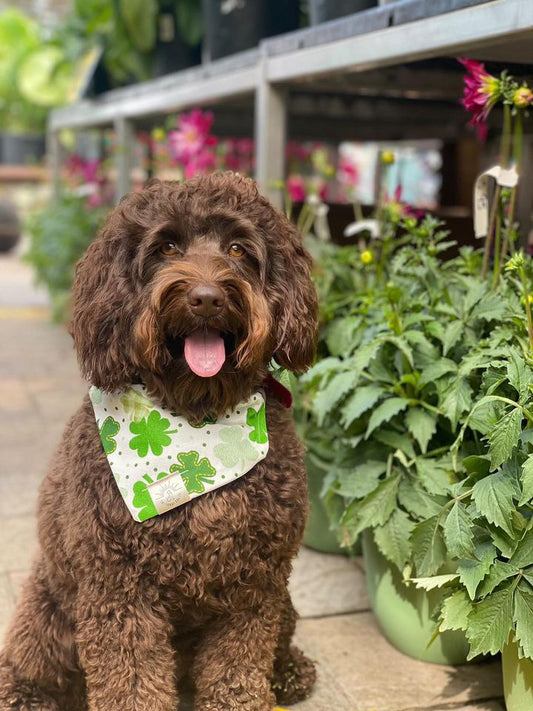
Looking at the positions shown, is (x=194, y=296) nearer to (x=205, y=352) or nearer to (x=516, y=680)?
(x=205, y=352)

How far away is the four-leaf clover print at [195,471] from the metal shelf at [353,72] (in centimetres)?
142

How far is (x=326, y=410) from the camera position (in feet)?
9.05

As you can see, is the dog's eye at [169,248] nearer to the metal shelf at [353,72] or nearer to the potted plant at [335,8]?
the metal shelf at [353,72]

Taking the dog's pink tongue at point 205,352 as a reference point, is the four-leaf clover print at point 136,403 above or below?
below

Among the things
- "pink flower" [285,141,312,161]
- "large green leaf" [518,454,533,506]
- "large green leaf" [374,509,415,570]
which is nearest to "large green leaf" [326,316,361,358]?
"large green leaf" [374,509,415,570]

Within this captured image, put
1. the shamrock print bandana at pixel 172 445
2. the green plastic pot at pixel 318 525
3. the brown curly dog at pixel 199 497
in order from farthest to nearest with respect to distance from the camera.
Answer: the green plastic pot at pixel 318 525
the shamrock print bandana at pixel 172 445
the brown curly dog at pixel 199 497

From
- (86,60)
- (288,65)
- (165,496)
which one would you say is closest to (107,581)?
(165,496)

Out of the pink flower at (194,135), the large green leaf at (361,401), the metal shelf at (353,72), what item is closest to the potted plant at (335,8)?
the metal shelf at (353,72)

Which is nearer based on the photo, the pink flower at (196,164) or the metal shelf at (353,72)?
the metal shelf at (353,72)

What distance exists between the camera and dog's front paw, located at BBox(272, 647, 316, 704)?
2.49 m

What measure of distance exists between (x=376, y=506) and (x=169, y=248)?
1.10 meters

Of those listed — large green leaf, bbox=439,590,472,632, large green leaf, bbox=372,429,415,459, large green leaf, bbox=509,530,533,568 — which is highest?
large green leaf, bbox=372,429,415,459

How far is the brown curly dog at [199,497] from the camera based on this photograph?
191 centimetres

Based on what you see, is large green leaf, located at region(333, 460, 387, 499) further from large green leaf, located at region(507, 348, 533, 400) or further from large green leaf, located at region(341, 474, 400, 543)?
large green leaf, located at region(507, 348, 533, 400)
